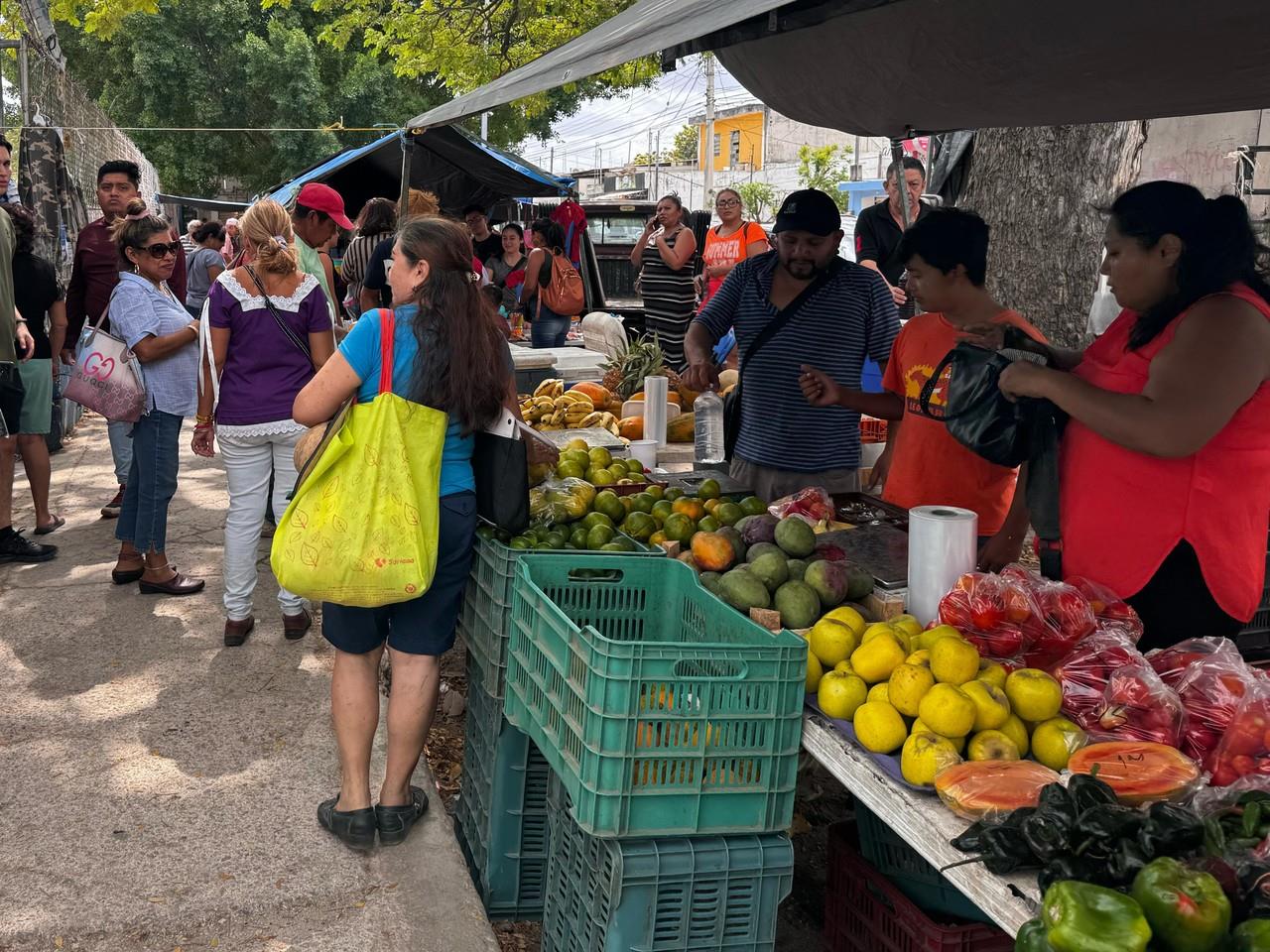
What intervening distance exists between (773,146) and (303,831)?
2732 inches

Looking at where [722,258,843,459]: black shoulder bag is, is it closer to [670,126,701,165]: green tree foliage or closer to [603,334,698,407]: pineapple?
[603,334,698,407]: pineapple

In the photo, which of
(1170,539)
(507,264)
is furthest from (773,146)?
(1170,539)

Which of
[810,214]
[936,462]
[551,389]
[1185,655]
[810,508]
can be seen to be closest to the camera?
[1185,655]

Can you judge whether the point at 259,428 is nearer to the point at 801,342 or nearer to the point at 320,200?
the point at 320,200

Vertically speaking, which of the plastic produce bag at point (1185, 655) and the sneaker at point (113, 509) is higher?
the plastic produce bag at point (1185, 655)

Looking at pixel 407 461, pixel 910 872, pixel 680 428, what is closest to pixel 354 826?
pixel 407 461

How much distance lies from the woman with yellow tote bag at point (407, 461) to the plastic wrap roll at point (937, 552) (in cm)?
149

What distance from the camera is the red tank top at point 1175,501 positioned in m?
2.87

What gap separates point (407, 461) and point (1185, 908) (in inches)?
101

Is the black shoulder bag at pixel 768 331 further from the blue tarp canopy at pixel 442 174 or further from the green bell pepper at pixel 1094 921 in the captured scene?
the blue tarp canopy at pixel 442 174

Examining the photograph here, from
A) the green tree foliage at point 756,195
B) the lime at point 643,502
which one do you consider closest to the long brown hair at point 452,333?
the lime at point 643,502

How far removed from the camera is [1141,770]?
214 cm

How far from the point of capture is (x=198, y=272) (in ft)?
34.9

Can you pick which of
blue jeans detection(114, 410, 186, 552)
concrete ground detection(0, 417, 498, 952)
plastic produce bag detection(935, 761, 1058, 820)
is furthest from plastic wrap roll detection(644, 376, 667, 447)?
plastic produce bag detection(935, 761, 1058, 820)
